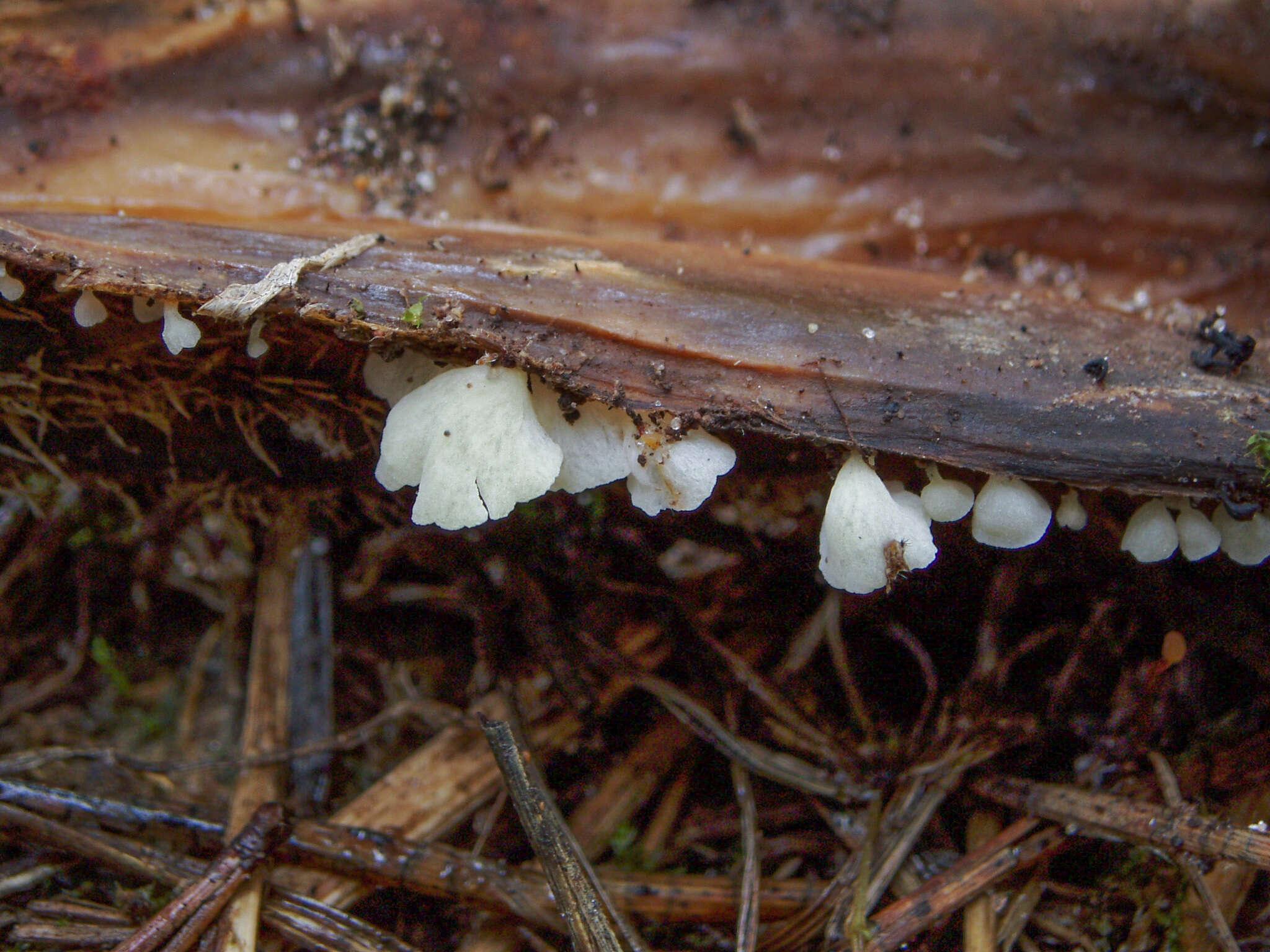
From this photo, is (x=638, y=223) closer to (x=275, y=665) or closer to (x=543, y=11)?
(x=543, y=11)

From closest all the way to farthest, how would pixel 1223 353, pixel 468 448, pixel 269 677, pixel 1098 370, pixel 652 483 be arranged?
1. pixel 468 448
2. pixel 652 483
3. pixel 1098 370
4. pixel 1223 353
5. pixel 269 677

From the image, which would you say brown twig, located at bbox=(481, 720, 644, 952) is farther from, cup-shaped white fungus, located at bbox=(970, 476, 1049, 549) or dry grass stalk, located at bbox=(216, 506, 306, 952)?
cup-shaped white fungus, located at bbox=(970, 476, 1049, 549)

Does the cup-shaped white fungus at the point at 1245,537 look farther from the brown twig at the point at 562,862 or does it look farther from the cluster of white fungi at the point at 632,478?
the brown twig at the point at 562,862

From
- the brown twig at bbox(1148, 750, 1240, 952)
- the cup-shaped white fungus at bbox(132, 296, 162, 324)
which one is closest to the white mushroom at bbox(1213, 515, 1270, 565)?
the brown twig at bbox(1148, 750, 1240, 952)

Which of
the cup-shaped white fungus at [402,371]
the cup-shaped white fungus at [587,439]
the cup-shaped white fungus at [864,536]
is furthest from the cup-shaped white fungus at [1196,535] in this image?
the cup-shaped white fungus at [402,371]

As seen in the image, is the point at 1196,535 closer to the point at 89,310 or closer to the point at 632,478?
the point at 632,478

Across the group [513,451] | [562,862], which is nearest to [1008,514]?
[513,451]
